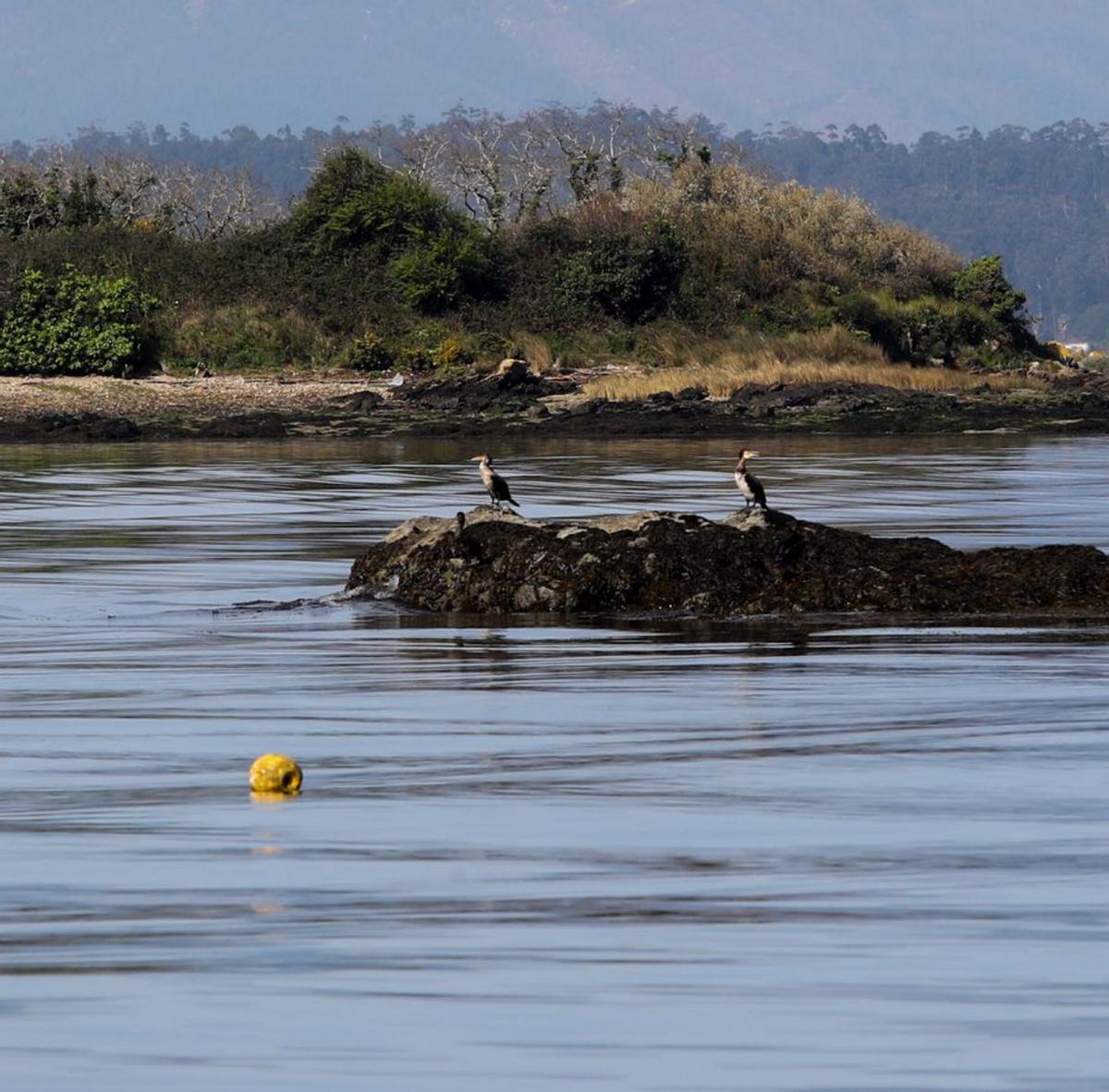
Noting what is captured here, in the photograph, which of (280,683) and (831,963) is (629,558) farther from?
(831,963)

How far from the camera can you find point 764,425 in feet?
184

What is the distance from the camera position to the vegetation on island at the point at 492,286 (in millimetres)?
64250

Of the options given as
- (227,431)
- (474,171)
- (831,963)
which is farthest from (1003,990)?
(474,171)

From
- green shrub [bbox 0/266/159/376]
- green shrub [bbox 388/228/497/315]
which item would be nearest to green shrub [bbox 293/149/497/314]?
green shrub [bbox 388/228/497/315]

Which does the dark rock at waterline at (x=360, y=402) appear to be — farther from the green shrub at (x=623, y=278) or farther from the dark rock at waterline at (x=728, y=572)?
the dark rock at waterline at (x=728, y=572)

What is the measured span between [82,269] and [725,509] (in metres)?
39.7

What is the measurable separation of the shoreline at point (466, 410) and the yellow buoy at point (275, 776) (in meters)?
42.2

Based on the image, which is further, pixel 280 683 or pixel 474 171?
pixel 474 171

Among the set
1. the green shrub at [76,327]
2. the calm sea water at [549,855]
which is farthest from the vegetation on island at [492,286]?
the calm sea water at [549,855]

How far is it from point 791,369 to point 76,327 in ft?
61.9

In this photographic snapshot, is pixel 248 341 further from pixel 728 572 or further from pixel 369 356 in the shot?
pixel 728 572

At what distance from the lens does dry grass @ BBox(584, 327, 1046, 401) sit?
62.6 m

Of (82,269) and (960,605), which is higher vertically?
(82,269)

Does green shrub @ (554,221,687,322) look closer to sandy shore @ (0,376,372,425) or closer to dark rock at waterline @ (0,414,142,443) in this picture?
sandy shore @ (0,376,372,425)
